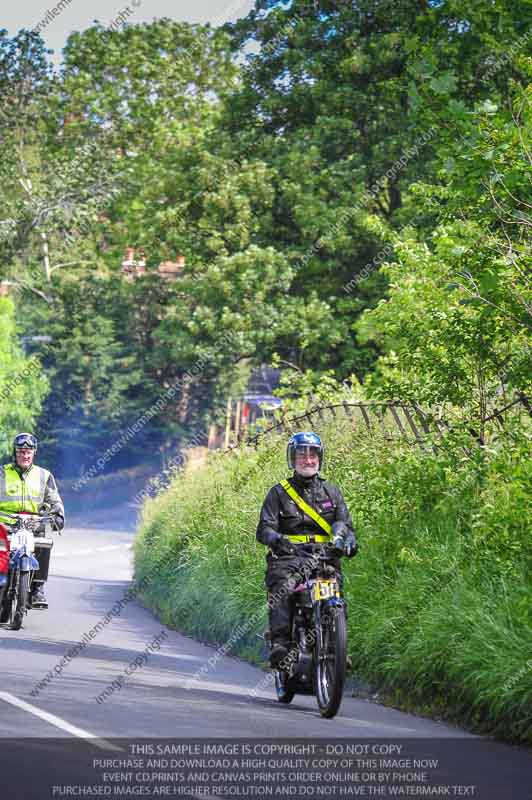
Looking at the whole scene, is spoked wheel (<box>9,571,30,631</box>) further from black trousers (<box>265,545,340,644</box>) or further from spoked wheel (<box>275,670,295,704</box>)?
black trousers (<box>265,545,340,644</box>)

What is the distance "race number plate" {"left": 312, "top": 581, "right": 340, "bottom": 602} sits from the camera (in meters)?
11.5

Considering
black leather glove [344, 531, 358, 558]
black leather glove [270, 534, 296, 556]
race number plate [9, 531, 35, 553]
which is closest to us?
black leather glove [344, 531, 358, 558]

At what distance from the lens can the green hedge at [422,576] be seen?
35.9 ft

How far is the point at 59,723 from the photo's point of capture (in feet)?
33.3

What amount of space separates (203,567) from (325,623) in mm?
7578

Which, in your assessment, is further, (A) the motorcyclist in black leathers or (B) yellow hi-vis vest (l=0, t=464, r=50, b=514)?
(B) yellow hi-vis vest (l=0, t=464, r=50, b=514)

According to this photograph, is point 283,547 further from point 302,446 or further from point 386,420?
point 386,420

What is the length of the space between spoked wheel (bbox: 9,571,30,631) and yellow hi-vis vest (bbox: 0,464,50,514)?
0.95 meters

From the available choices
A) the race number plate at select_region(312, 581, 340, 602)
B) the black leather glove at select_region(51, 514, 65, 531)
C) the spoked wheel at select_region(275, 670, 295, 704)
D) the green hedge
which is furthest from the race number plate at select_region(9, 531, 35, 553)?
the race number plate at select_region(312, 581, 340, 602)

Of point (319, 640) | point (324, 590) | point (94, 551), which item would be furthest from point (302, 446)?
point (94, 551)

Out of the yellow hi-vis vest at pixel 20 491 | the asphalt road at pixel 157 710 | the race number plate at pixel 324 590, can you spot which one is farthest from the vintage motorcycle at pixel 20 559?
the race number plate at pixel 324 590

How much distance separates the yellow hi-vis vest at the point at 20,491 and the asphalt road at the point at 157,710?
1.40 m

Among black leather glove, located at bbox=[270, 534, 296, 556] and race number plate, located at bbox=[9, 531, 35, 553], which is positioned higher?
race number plate, located at bbox=[9, 531, 35, 553]

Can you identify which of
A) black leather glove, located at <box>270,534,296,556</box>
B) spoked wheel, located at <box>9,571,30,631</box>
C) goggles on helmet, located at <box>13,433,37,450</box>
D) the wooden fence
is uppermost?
the wooden fence
